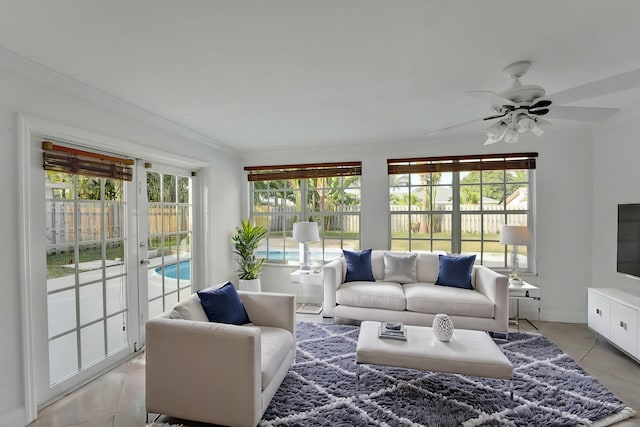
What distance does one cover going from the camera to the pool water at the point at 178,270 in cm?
365

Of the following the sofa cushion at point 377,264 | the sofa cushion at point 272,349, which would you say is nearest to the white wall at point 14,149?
the sofa cushion at point 272,349

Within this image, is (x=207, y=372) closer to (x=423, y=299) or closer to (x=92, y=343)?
(x=92, y=343)

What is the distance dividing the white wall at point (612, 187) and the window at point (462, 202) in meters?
0.67

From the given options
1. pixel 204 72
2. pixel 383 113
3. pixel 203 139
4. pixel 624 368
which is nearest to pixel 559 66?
pixel 383 113

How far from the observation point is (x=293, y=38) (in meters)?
1.83

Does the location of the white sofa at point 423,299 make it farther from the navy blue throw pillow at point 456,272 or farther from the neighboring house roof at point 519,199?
the neighboring house roof at point 519,199

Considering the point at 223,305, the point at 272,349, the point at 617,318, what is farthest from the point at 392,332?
the point at 617,318

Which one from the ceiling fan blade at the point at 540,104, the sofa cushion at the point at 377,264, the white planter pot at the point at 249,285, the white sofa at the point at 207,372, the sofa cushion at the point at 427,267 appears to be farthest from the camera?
the white planter pot at the point at 249,285

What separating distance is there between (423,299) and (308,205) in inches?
91.4

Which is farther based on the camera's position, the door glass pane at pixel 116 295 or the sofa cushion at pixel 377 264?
the sofa cushion at pixel 377 264

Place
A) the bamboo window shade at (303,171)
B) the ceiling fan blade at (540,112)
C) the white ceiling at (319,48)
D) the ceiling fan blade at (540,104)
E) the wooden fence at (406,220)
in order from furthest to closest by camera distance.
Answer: the bamboo window shade at (303,171)
the wooden fence at (406,220)
the ceiling fan blade at (540,112)
the ceiling fan blade at (540,104)
the white ceiling at (319,48)

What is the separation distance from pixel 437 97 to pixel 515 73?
68 centimetres

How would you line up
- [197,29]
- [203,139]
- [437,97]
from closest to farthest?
[197,29]
[437,97]
[203,139]

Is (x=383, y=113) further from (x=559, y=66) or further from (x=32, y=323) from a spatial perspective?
(x=32, y=323)
